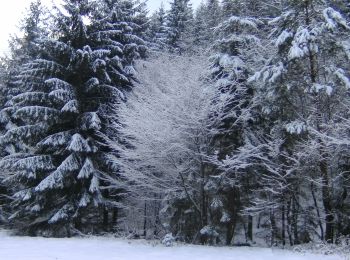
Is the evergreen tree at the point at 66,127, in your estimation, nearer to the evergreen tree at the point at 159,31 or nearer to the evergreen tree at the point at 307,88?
the evergreen tree at the point at 307,88

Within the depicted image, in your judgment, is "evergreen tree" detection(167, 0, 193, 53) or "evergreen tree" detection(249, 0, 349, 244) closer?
"evergreen tree" detection(249, 0, 349, 244)

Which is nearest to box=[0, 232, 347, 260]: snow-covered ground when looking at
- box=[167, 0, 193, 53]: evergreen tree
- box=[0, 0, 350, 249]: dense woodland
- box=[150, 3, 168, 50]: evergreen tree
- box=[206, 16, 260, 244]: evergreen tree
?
box=[0, 0, 350, 249]: dense woodland

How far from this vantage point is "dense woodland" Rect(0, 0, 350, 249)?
608 inches

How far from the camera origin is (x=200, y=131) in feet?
56.0

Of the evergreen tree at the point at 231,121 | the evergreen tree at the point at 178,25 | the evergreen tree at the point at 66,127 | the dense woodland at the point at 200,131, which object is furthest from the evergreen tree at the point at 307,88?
the evergreen tree at the point at 178,25

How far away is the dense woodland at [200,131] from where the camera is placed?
1545 cm

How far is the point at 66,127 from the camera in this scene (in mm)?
21406

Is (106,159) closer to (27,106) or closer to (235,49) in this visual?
(27,106)

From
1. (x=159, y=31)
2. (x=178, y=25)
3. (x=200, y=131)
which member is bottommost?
(x=200, y=131)

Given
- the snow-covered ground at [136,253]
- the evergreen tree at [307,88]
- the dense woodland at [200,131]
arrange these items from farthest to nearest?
the dense woodland at [200,131], the evergreen tree at [307,88], the snow-covered ground at [136,253]

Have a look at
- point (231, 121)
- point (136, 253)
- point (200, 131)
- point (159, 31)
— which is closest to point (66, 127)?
point (200, 131)

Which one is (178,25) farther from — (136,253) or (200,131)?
(136,253)

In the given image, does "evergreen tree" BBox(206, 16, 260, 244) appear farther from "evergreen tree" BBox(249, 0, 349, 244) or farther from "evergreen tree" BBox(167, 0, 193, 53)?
"evergreen tree" BBox(167, 0, 193, 53)

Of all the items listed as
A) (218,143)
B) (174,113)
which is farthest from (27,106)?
(218,143)
